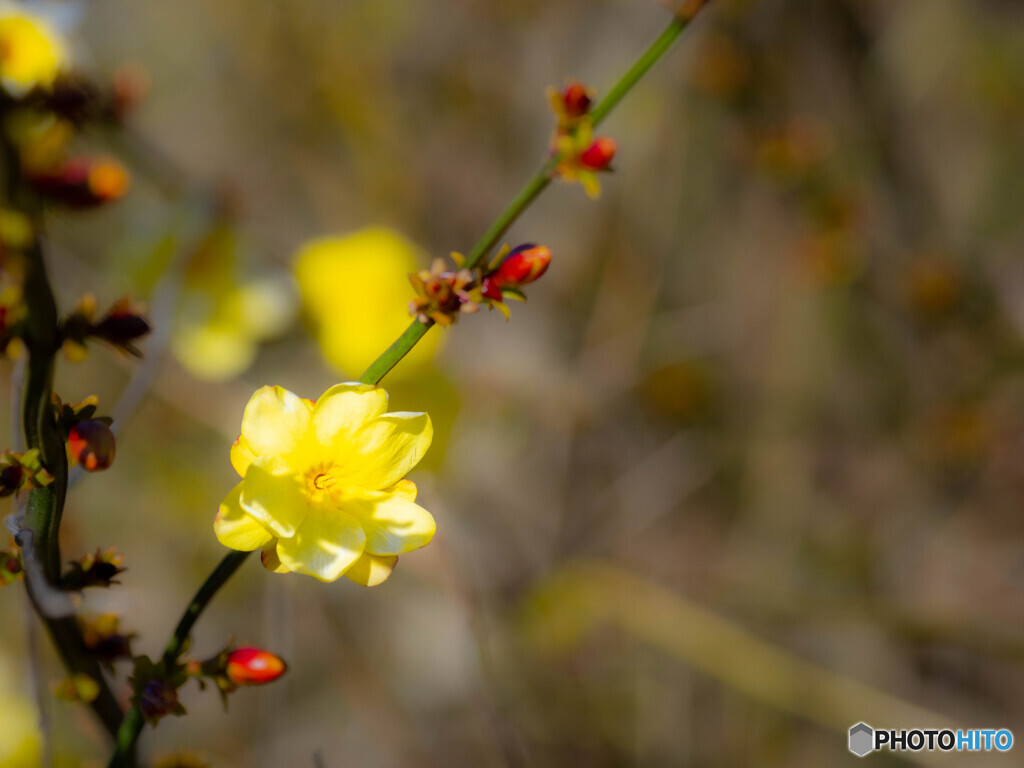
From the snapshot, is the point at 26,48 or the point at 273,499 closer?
the point at 273,499

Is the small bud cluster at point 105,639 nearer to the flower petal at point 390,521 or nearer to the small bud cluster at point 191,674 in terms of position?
the small bud cluster at point 191,674

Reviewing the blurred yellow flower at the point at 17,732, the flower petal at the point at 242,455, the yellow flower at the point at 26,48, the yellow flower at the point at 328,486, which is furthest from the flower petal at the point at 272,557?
the blurred yellow flower at the point at 17,732

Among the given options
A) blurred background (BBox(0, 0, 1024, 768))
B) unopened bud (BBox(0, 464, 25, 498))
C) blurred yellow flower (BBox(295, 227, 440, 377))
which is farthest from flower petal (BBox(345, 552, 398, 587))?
blurred background (BBox(0, 0, 1024, 768))

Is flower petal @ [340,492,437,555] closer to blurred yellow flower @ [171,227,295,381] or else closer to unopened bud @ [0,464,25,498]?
unopened bud @ [0,464,25,498]

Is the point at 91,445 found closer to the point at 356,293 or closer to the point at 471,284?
the point at 471,284

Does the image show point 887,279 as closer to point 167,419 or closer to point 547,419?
point 547,419

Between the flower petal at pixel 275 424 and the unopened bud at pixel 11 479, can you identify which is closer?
the unopened bud at pixel 11 479

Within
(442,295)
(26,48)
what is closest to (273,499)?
(442,295)
